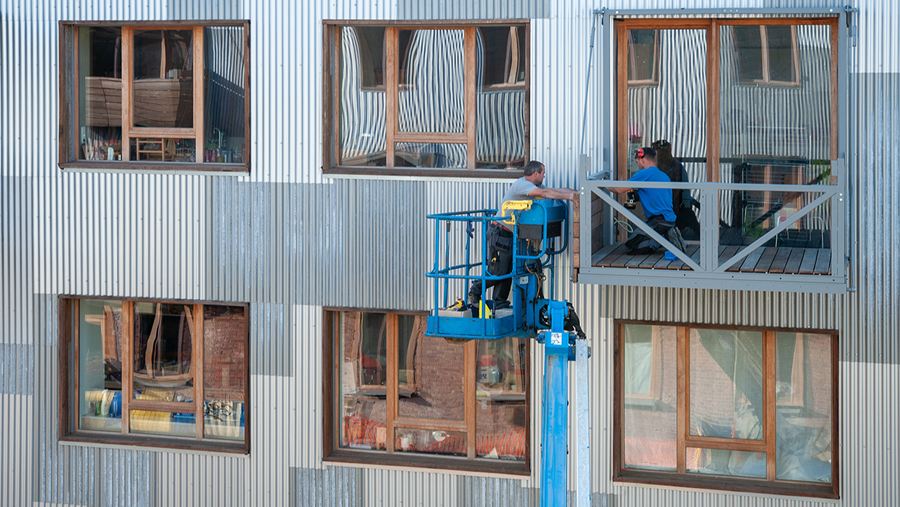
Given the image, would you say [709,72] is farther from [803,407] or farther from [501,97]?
[803,407]

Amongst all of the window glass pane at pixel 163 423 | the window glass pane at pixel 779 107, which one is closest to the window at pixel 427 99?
the window glass pane at pixel 779 107

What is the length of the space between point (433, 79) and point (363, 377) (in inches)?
145

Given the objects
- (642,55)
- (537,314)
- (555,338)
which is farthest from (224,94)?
(555,338)

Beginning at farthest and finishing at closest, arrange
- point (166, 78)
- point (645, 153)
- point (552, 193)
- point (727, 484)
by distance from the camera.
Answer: point (166, 78) < point (727, 484) < point (645, 153) < point (552, 193)

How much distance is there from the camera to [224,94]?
11555 millimetres

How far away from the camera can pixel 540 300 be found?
9.40 m

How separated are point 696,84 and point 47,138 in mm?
7855

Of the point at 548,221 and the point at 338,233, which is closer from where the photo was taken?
the point at 548,221

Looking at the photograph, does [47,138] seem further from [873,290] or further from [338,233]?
[873,290]

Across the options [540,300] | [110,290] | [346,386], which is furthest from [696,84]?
[110,290]

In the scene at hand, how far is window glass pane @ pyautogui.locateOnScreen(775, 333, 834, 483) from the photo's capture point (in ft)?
34.5

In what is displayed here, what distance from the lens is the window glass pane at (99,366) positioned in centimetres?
1204

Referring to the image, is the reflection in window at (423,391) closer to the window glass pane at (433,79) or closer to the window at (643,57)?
the window glass pane at (433,79)

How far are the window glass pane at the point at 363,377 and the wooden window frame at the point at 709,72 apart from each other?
349 cm
